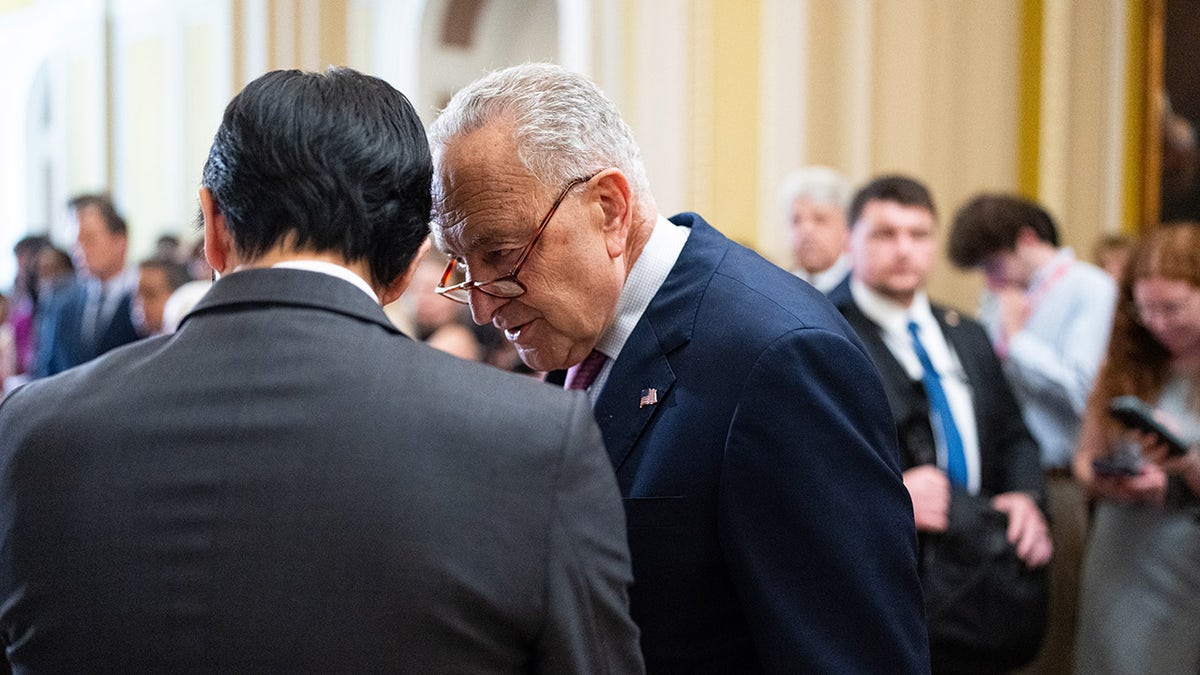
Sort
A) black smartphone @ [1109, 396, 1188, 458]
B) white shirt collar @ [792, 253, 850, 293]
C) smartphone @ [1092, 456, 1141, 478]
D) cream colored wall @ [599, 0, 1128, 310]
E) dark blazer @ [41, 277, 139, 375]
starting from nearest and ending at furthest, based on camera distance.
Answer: black smartphone @ [1109, 396, 1188, 458] → smartphone @ [1092, 456, 1141, 478] → white shirt collar @ [792, 253, 850, 293] → dark blazer @ [41, 277, 139, 375] → cream colored wall @ [599, 0, 1128, 310]

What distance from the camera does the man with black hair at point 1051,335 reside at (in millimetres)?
3727

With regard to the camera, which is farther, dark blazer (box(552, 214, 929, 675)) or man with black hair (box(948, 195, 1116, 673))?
man with black hair (box(948, 195, 1116, 673))

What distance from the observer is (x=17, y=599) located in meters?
1.19

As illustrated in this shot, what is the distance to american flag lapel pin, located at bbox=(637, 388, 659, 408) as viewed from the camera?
1726mm

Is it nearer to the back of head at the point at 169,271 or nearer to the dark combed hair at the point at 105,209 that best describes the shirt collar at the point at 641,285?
the back of head at the point at 169,271

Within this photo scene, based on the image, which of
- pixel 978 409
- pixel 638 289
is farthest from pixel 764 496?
pixel 978 409

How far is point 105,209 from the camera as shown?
6.47 metres

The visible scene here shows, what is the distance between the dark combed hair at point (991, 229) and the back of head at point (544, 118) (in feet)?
11.6

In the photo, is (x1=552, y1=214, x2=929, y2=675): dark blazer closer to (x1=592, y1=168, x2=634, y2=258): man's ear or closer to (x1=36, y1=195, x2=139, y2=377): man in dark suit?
(x1=592, y1=168, x2=634, y2=258): man's ear

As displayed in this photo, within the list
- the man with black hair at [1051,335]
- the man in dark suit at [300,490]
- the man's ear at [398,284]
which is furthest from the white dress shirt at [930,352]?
the man in dark suit at [300,490]

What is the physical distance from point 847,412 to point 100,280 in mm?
5583

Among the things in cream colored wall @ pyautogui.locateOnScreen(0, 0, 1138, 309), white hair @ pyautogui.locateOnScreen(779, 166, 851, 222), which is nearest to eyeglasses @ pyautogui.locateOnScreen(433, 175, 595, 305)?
white hair @ pyautogui.locateOnScreen(779, 166, 851, 222)

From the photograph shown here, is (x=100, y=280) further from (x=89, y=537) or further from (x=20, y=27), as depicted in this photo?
(x=20, y=27)

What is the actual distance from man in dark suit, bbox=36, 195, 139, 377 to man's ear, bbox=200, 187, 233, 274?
493cm
